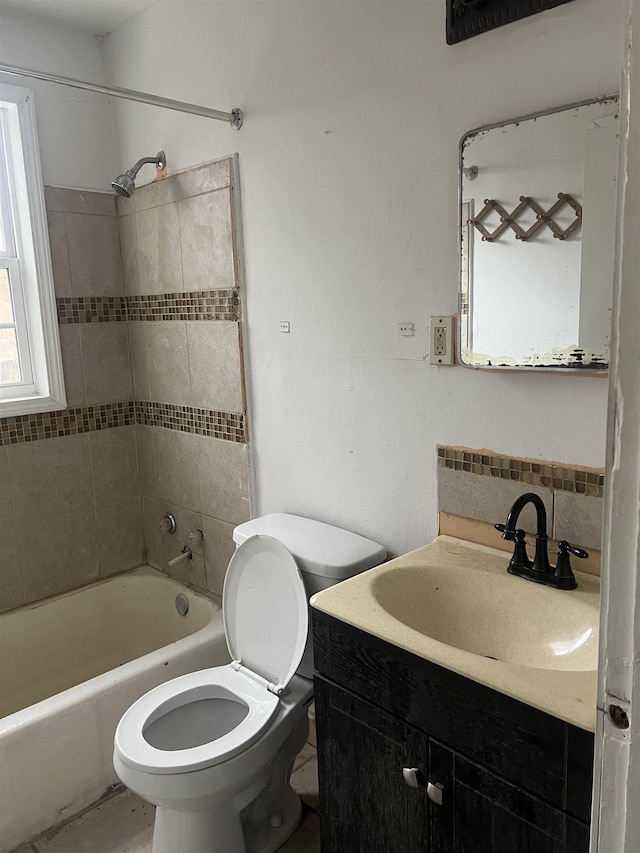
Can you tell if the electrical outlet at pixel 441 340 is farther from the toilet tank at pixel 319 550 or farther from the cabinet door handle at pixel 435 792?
the cabinet door handle at pixel 435 792

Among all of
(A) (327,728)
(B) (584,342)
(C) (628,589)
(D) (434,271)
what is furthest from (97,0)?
(C) (628,589)

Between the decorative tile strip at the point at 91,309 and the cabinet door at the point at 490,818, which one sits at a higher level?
the decorative tile strip at the point at 91,309

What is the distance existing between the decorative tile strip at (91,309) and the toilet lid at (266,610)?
129 cm

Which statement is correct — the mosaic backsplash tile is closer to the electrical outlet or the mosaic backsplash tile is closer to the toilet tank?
the toilet tank

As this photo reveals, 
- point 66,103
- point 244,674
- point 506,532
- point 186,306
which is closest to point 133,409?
point 186,306

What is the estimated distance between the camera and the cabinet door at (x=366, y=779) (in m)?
1.33

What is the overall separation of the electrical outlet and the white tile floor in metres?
1.44

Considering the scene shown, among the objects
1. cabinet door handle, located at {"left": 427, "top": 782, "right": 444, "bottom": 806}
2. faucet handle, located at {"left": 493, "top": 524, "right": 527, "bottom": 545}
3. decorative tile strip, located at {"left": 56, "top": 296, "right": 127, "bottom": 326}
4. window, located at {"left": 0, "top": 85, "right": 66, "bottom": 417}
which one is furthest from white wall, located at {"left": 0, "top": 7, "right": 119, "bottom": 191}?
cabinet door handle, located at {"left": 427, "top": 782, "right": 444, "bottom": 806}

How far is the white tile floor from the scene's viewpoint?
1.92 m

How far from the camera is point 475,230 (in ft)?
5.08

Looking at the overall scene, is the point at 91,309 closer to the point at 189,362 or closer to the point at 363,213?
the point at 189,362

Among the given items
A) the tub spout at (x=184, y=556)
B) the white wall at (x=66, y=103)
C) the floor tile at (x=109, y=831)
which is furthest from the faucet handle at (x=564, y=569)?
the white wall at (x=66, y=103)

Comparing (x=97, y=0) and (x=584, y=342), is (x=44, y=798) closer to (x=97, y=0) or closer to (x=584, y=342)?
(x=584, y=342)

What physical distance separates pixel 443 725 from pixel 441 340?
896 mm
